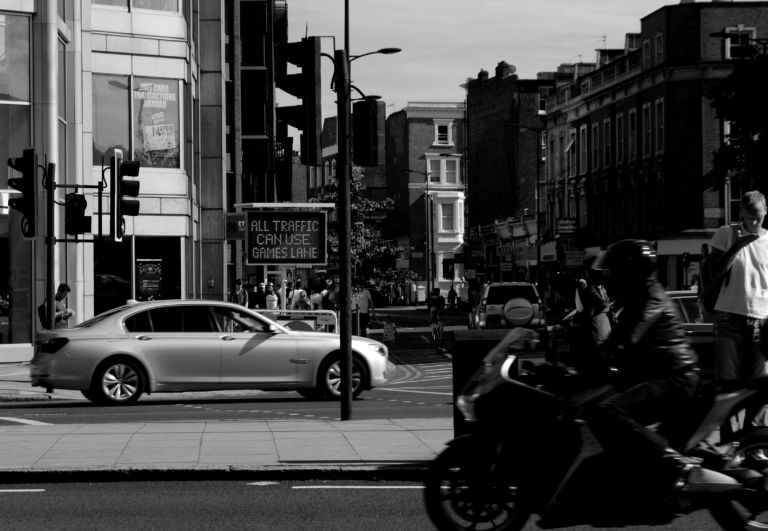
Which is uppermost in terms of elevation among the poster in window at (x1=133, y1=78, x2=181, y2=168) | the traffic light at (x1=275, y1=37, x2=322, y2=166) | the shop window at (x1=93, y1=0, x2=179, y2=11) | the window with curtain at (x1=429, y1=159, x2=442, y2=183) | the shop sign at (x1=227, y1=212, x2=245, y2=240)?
the window with curtain at (x1=429, y1=159, x2=442, y2=183)

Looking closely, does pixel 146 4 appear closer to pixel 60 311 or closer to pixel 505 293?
pixel 505 293

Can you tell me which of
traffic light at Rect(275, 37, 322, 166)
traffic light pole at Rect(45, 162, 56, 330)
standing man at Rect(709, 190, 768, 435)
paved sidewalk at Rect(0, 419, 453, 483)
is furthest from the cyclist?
standing man at Rect(709, 190, 768, 435)

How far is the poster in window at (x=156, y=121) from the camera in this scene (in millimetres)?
34094

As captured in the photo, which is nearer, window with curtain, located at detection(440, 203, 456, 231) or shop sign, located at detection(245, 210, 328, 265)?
shop sign, located at detection(245, 210, 328, 265)

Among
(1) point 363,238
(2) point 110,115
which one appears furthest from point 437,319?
(1) point 363,238

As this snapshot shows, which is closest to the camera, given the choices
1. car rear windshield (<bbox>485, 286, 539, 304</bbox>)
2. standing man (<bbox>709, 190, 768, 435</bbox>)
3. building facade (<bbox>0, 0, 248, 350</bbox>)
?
standing man (<bbox>709, 190, 768, 435</bbox>)

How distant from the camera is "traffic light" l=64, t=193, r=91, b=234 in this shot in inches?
821

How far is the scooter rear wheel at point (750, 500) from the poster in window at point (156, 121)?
92.2 ft

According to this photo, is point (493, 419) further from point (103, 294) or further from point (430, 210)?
point (430, 210)

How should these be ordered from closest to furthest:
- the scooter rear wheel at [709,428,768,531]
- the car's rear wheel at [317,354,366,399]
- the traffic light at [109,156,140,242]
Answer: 1. the scooter rear wheel at [709,428,768,531]
2. the car's rear wheel at [317,354,366,399]
3. the traffic light at [109,156,140,242]

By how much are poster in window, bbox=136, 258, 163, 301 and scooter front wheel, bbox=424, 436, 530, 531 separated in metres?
27.4

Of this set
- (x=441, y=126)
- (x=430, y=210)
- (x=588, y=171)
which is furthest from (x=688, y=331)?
(x=441, y=126)

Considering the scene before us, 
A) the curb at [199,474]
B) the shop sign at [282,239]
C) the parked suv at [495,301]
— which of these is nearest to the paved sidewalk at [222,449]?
the curb at [199,474]

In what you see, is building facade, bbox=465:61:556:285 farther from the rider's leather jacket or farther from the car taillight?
the rider's leather jacket
